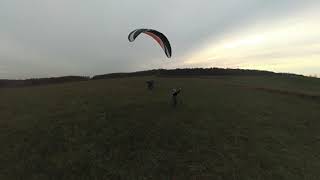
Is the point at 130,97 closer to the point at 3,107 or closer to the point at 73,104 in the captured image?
the point at 73,104

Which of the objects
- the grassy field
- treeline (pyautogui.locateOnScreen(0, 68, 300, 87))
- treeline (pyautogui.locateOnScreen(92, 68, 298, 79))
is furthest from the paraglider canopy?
treeline (pyautogui.locateOnScreen(92, 68, 298, 79))

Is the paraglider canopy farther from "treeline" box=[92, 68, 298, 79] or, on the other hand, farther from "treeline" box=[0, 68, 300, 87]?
"treeline" box=[92, 68, 298, 79]

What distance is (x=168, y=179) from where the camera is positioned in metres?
22.3

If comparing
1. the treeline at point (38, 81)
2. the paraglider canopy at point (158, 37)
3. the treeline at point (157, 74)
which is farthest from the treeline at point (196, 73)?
the paraglider canopy at point (158, 37)

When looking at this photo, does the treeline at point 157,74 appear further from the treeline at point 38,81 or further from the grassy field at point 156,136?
the grassy field at point 156,136

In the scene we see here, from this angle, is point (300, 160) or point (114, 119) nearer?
point (300, 160)

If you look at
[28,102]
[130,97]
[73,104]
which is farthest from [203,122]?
[28,102]

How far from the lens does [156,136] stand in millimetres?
27875

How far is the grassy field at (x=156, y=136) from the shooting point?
76.9 feet

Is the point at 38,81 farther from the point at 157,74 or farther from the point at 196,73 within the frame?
the point at 196,73

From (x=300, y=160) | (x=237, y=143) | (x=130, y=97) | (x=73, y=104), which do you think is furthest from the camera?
(x=130, y=97)

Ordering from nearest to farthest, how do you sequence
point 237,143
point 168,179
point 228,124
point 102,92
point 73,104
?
point 168,179 < point 237,143 < point 228,124 < point 73,104 < point 102,92

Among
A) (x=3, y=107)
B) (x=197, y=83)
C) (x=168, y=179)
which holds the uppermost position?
(x=197, y=83)

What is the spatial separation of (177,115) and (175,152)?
7.12 meters
